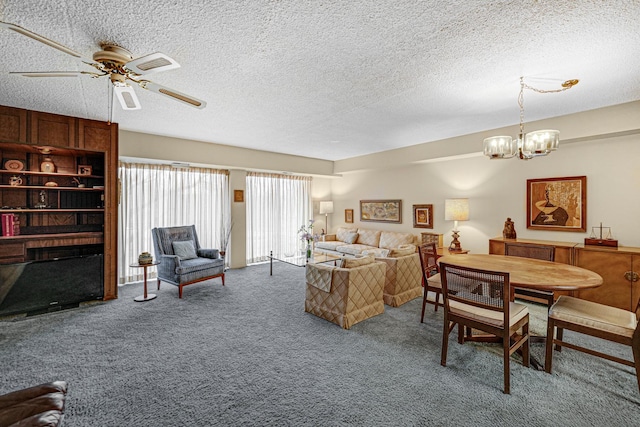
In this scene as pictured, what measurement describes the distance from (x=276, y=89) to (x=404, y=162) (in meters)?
3.50

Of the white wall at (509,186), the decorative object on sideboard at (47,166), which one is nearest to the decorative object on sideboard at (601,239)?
the white wall at (509,186)

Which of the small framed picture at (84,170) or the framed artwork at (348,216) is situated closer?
the small framed picture at (84,170)

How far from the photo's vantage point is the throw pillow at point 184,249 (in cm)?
451

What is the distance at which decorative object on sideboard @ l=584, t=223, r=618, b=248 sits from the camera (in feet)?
10.9

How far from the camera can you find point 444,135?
14.9 feet

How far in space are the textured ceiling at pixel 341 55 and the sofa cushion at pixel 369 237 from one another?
3145 millimetres

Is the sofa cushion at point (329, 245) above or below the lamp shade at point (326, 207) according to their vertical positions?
below

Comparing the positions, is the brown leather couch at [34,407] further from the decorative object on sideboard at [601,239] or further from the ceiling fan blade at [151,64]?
the decorative object on sideboard at [601,239]

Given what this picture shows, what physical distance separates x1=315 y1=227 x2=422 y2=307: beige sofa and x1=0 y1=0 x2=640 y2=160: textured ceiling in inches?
77.2

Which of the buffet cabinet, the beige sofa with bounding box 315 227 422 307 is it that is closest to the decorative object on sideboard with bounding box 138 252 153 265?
the buffet cabinet

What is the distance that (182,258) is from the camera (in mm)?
4520

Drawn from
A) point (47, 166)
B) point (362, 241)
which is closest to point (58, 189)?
point (47, 166)

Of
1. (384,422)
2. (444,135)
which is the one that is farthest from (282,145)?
(384,422)

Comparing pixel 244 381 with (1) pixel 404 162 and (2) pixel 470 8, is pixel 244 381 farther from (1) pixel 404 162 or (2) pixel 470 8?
(1) pixel 404 162
